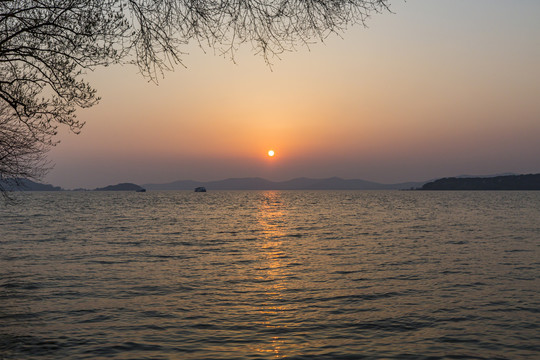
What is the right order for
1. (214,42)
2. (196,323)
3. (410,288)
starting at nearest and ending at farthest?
(214,42) < (196,323) < (410,288)

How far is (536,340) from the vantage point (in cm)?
1299

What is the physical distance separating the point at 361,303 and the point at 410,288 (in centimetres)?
362

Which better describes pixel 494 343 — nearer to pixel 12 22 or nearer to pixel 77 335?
pixel 77 335

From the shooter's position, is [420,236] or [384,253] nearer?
[384,253]

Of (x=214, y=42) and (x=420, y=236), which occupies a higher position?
(x=214, y=42)

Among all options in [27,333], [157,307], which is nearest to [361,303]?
[157,307]

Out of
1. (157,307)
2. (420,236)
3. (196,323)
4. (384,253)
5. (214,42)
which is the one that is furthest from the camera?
(420,236)

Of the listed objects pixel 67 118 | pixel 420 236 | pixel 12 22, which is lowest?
pixel 420 236

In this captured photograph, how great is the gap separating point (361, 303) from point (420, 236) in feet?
97.3

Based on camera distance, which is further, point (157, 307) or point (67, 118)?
point (157, 307)

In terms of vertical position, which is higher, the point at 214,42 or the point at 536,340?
the point at 214,42

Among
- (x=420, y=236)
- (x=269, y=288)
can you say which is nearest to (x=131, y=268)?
(x=269, y=288)

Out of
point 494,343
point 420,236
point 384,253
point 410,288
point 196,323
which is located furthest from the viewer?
point 420,236

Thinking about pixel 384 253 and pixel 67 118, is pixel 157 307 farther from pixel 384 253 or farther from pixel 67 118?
pixel 384 253
